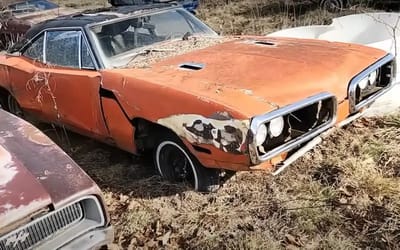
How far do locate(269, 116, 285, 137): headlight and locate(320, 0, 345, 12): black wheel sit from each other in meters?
8.02

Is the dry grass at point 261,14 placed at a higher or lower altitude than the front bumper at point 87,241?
lower

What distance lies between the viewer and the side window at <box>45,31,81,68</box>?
4.27 metres

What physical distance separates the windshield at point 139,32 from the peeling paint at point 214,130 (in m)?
1.07

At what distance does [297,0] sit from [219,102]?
31.1 ft

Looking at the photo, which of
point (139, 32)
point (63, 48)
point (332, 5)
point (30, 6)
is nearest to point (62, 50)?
point (63, 48)

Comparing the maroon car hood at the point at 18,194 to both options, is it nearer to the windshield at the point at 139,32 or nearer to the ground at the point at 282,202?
the ground at the point at 282,202

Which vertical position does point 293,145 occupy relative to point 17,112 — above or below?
above

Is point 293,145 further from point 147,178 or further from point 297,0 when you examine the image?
point 297,0

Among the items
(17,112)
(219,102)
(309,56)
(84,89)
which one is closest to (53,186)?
(219,102)

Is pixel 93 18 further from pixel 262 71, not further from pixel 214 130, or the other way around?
pixel 214 130

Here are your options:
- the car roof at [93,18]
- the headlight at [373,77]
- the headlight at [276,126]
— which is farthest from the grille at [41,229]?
the headlight at [373,77]

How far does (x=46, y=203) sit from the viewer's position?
2252mm

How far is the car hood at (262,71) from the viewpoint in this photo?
3111 mm

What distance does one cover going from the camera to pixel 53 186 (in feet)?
7.82
